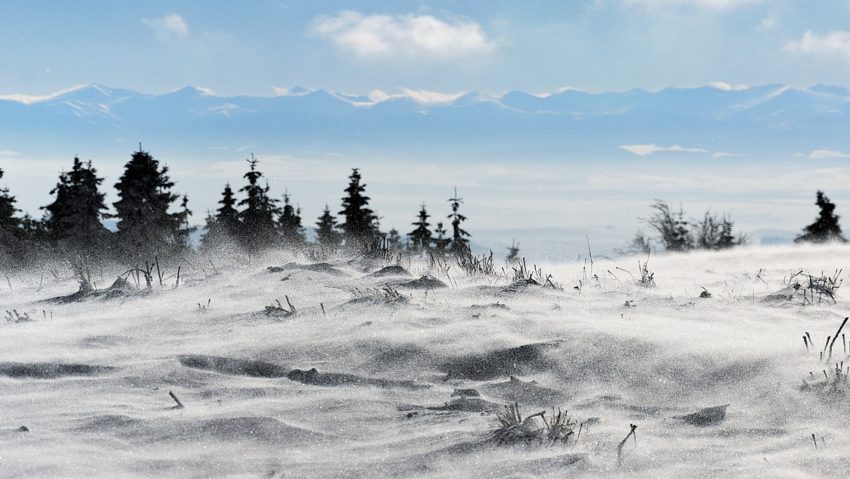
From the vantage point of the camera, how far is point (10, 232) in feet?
118

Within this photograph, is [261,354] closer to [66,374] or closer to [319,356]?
[319,356]

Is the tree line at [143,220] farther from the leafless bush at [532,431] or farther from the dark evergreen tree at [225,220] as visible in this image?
the leafless bush at [532,431]

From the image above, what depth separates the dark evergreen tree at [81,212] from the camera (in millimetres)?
34938

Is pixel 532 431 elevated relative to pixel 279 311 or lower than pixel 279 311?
lower

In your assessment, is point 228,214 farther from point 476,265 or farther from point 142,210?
point 476,265

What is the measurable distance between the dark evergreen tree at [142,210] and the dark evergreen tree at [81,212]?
1.14 m

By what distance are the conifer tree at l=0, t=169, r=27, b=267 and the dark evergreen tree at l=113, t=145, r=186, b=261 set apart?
178 inches

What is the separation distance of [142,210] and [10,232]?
279 inches

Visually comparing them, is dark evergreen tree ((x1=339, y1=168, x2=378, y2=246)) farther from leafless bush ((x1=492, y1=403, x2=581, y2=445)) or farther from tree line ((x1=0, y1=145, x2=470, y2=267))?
leafless bush ((x1=492, y1=403, x2=581, y2=445))

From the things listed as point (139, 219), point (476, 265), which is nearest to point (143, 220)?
point (139, 219)

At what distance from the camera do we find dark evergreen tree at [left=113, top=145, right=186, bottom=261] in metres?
34.7

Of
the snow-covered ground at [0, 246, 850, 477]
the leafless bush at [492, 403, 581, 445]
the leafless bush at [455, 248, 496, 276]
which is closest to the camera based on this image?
the snow-covered ground at [0, 246, 850, 477]

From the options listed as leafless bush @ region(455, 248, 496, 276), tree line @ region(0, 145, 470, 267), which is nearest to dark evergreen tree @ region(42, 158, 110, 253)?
tree line @ region(0, 145, 470, 267)

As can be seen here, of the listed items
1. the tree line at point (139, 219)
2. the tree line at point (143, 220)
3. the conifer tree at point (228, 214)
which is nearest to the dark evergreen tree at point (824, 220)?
the tree line at point (143, 220)
